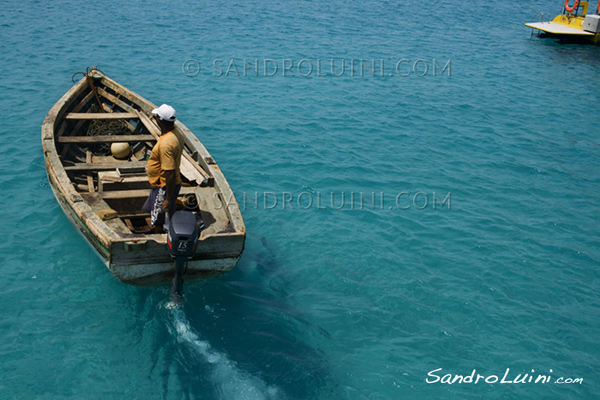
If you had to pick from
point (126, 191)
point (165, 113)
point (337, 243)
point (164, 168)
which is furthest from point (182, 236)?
point (337, 243)

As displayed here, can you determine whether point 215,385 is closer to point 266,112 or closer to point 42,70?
point 266,112

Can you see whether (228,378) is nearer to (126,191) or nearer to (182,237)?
(182,237)

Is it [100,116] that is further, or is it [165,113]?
[100,116]

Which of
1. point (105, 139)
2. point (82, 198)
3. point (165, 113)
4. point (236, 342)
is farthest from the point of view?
point (105, 139)

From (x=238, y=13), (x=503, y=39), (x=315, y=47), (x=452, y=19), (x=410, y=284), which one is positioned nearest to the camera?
(x=410, y=284)

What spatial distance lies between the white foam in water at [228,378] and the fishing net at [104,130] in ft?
20.2

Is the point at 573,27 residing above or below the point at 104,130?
above

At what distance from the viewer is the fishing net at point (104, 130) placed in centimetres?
1253

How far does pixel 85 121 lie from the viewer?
43.7 ft

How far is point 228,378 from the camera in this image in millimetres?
7383

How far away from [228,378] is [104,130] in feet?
26.0

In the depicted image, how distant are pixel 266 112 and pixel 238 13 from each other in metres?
17.3

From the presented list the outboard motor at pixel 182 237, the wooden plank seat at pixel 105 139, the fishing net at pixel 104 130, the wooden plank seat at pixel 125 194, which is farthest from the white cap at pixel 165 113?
the fishing net at pixel 104 130

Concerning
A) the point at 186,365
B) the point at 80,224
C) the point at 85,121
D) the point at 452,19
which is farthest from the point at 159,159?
the point at 452,19
